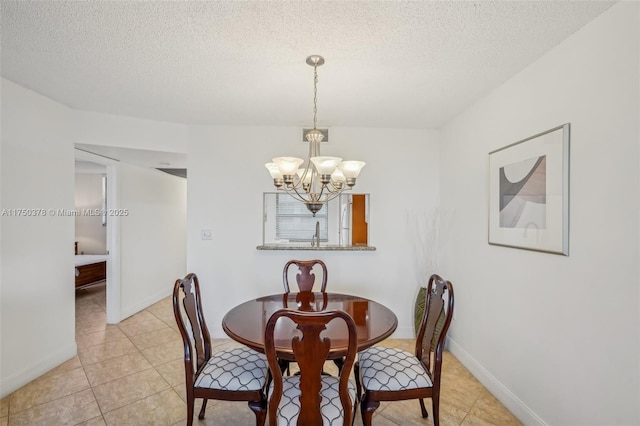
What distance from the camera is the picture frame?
1.68 m

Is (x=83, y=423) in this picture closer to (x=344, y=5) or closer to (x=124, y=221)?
(x=124, y=221)

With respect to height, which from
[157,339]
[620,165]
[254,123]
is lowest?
[157,339]

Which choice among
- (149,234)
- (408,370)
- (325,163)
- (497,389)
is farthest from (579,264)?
(149,234)

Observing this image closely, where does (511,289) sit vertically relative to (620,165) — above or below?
below

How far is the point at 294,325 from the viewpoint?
5.77 ft

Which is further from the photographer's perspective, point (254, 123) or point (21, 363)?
point (254, 123)

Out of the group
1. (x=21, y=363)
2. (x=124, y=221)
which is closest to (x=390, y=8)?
(x=21, y=363)

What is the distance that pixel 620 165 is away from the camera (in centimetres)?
138

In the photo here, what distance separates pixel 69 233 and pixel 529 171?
374cm

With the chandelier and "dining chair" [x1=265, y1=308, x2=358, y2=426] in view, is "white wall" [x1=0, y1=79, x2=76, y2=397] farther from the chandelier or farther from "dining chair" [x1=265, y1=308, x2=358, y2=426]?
"dining chair" [x1=265, y1=308, x2=358, y2=426]

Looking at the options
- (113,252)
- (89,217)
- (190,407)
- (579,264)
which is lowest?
(190,407)

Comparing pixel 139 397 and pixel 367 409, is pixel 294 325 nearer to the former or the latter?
pixel 367 409

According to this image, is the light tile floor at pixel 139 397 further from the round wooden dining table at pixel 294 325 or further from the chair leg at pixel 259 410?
the round wooden dining table at pixel 294 325

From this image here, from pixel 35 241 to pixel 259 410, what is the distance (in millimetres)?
2298
